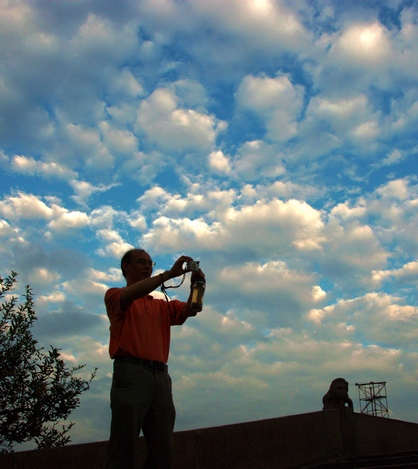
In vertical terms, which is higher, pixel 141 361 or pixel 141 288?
pixel 141 288

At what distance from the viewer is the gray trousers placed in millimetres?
3309

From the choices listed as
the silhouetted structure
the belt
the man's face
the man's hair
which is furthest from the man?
the silhouetted structure

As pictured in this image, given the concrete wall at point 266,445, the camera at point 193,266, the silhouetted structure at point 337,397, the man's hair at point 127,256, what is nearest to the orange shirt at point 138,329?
the man's hair at point 127,256

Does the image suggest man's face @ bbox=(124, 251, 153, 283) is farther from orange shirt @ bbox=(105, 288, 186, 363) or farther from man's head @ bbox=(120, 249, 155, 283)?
orange shirt @ bbox=(105, 288, 186, 363)

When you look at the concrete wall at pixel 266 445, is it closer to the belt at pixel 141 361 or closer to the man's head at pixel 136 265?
the belt at pixel 141 361

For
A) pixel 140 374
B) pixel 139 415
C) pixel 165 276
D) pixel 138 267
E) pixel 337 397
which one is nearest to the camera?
pixel 139 415

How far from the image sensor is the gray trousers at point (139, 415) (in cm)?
331

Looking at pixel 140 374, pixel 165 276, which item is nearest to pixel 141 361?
pixel 140 374

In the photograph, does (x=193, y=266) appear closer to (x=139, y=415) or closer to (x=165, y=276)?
(x=165, y=276)

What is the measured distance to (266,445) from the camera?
6656mm

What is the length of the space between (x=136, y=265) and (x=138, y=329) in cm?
59

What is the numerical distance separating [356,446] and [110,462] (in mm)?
6374

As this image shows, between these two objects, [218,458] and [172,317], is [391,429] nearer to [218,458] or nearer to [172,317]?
[218,458]

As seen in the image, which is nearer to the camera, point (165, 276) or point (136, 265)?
point (165, 276)
